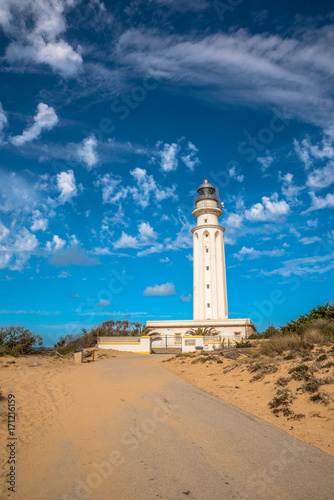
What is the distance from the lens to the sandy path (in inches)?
153

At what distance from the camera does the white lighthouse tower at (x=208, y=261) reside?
141ft

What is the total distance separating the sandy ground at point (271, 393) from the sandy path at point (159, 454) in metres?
0.45

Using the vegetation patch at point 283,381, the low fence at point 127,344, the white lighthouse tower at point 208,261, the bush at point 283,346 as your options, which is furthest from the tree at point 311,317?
the white lighthouse tower at point 208,261

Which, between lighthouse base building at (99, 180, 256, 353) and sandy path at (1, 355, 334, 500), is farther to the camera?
lighthouse base building at (99, 180, 256, 353)

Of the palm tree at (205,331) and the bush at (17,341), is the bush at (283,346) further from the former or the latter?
the palm tree at (205,331)

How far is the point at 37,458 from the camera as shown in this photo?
507cm

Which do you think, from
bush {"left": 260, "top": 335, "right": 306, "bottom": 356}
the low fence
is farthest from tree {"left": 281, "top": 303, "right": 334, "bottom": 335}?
the low fence

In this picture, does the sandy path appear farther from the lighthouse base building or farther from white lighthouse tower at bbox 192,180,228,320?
white lighthouse tower at bbox 192,180,228,320

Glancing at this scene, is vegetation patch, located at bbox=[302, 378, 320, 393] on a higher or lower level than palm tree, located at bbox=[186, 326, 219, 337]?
lower

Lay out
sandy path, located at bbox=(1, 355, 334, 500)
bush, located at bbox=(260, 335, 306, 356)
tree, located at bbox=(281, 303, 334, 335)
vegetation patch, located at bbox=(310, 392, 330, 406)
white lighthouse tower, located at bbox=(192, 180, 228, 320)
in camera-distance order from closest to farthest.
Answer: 1. sandy path, located at bbox=(1, 355, 334, 500)
2. vegetation patch, located at bbox=(310, 392, 330, 406)
3. bush, located at bbox=(260, 335, 306, 356)
4. tree, located at bbox=(281, 303, 334, 335)
5. white lighthouse tower, located at bbox=(192, 180, 228, 320)

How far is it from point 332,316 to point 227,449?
15830 mm

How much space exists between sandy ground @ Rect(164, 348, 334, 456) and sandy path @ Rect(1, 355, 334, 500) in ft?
1.46

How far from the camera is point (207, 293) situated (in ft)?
143

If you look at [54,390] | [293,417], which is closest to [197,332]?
[54,390]
